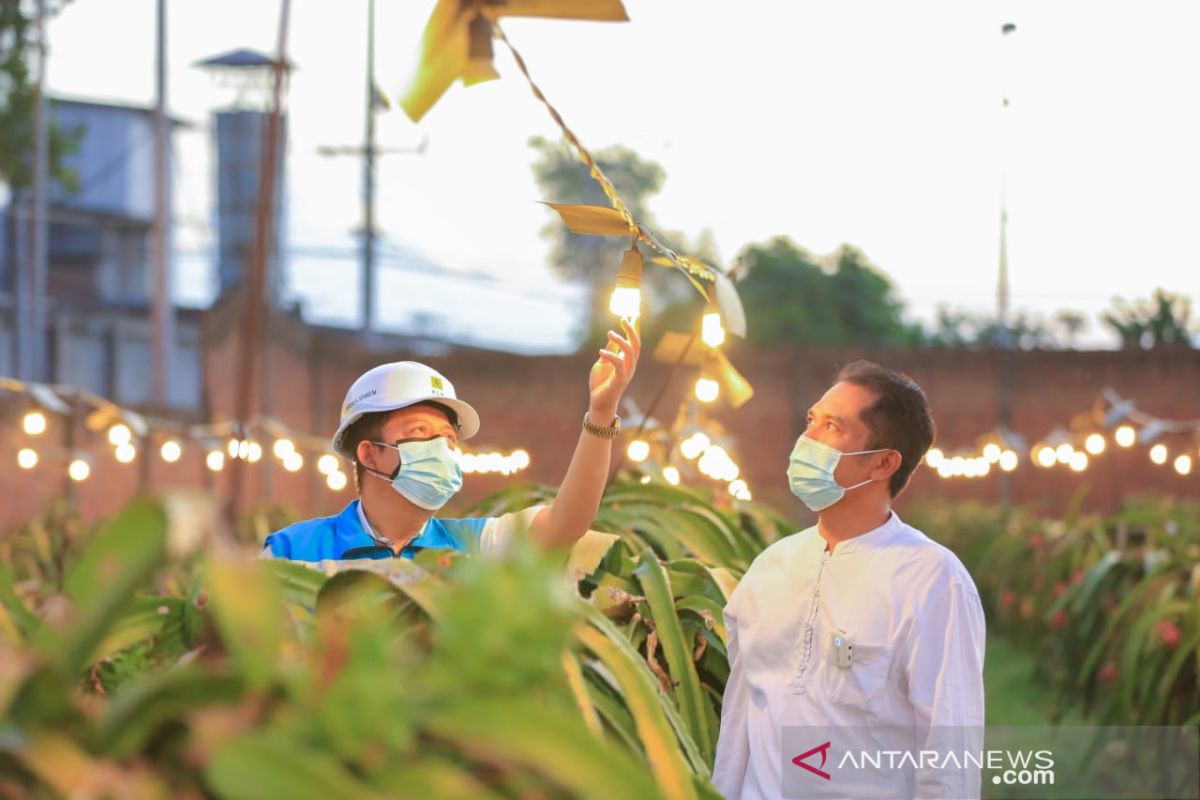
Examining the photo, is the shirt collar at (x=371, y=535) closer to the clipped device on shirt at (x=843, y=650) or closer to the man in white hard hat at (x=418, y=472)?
the man in white hard hat at (x=418, y=472)

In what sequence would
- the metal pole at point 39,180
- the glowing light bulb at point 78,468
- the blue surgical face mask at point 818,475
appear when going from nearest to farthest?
the blue surgical face mask at point 818,475
the glowing light bulb at point 78,468
the metal pole at point 39,180

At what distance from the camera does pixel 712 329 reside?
15.0ft

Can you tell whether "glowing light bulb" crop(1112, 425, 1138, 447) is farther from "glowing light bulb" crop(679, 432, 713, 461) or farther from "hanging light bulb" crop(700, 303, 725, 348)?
"hanging light bulb" crop(700, 303, 725, 348)

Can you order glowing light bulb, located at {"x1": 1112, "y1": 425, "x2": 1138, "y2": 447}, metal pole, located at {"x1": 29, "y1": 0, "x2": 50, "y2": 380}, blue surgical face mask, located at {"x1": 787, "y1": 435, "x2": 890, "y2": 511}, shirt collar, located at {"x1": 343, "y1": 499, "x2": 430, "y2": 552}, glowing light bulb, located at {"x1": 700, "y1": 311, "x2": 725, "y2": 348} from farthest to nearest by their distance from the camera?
metal pole, located at {"x1": 29, "y1": 0, "x2": 50, "y2": 380}
glowing light bulb, located at {"x1": 1112, "y1": 425, "x2": 1138, "y2": 447}
glowing light bulb, located at {"x1": 700, "y1": 311, "x2": 725, "y2": 348}
shirt collar, located at {"x1": 343, "y1": 499, "x2": 430, "y2": 552}
blue surgical face mask, located at {"x1": 787, "y1": 435, "x2": 890, "y2": 511}

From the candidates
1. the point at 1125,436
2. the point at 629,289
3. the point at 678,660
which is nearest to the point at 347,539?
the point at 678,660

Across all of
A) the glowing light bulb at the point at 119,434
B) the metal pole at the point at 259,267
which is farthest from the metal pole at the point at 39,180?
the metal pole at the point at 259,267

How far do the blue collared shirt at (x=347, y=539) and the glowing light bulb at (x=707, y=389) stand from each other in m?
2.67

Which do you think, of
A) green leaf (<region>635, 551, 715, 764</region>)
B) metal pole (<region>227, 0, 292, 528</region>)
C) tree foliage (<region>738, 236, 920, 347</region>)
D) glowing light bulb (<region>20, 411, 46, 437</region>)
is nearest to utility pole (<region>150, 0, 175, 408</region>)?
glowing light bulb (<region>20, 411, 46, 437</region>)

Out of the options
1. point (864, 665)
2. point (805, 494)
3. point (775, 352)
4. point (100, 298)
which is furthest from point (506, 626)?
point (100, 298)

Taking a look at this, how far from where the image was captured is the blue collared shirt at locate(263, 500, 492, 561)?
11.4 ft

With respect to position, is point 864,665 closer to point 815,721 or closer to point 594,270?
point 815,721

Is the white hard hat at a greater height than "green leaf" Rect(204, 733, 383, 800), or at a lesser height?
lesser

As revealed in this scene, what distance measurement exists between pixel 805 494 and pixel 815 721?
1.62 ft

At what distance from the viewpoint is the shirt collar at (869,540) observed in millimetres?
3143
